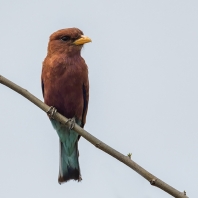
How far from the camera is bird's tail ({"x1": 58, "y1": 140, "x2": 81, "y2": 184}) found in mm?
7012

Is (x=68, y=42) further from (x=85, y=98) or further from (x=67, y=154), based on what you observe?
(x=67, y=154)

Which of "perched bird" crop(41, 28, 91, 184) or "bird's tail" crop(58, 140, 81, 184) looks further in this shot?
"bird's tail" crop(58, 140, 81, 184)

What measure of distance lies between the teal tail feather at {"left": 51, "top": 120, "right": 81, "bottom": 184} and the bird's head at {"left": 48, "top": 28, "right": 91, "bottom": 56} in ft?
3.36

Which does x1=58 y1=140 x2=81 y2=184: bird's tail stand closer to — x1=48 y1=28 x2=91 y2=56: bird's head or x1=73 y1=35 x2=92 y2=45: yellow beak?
x1=48 y1=28 x2=91 y2=56: bird's head

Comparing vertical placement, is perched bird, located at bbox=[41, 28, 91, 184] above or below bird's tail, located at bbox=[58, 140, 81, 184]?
above

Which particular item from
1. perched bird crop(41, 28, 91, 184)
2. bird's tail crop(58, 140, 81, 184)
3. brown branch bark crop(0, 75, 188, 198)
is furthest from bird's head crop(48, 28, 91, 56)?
brown branch bark crop(0, 75, 188, 198)

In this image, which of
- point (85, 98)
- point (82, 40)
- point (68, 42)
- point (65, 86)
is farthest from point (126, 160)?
point (68, 42)

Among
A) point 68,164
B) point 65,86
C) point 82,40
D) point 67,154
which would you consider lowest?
point 68,164

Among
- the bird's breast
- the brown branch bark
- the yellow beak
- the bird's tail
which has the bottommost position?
the brown branch bark

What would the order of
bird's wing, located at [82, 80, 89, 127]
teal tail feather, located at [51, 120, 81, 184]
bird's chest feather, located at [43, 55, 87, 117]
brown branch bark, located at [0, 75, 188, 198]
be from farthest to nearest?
1. teal tail feather, located at [51, 120, 81, 184]
2. bird's wing, located at [82, 80, 89, 127]
3. bird's chest feather, located at [43, 55, 87, 117]
4. brown branch bark, located at [0, 75, 188, 198]

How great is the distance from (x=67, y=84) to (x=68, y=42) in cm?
69

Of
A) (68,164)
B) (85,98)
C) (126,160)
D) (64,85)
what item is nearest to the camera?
(126,160)

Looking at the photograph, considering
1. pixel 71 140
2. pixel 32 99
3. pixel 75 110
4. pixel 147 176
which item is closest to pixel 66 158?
pixel 71 140

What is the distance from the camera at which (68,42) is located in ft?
22.9
